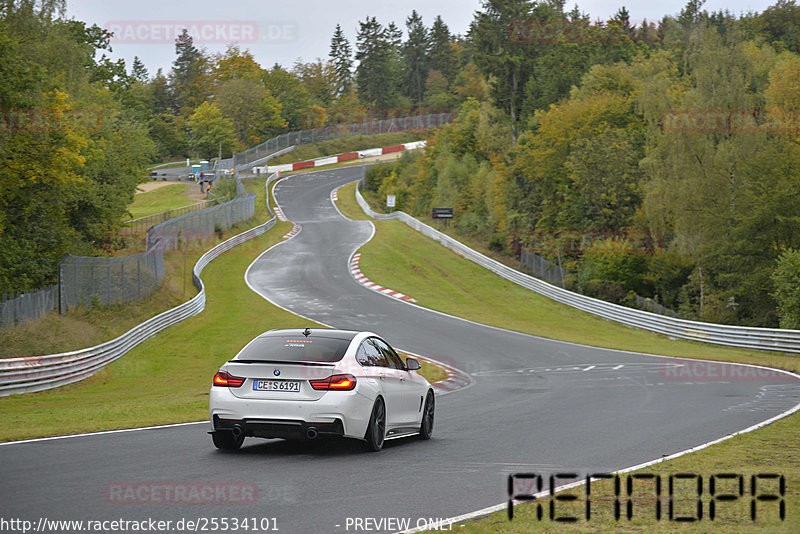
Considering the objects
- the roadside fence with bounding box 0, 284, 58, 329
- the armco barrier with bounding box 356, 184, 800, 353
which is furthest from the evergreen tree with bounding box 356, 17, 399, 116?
the roadside fence with bounding box 0, 284, 58, 329

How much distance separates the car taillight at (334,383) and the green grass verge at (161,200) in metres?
66.1

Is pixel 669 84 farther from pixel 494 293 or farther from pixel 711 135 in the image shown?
pixel 494 293

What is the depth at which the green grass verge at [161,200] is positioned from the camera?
3100 inches

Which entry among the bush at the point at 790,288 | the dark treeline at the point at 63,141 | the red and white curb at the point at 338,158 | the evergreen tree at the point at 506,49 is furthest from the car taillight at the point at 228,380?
the red and white curb at the point at 338,158

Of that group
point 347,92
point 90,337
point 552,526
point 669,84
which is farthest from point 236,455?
point 347,92

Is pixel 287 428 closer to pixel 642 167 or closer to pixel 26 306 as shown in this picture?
pixel 26 306

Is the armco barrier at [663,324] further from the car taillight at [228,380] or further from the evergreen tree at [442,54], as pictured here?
the evergreen tree at [442,54]

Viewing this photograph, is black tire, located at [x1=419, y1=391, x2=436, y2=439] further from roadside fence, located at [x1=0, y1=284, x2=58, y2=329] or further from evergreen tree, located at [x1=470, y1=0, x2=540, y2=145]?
evergreen tree, located at [x1=470, y1=0, x2=540, y2=145]

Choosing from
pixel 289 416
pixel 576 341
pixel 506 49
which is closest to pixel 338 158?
pixel 506 49

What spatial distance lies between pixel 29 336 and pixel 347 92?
161193 mm

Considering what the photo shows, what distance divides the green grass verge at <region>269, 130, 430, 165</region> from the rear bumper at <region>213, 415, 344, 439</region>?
103m

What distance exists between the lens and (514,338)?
3434 centimetres

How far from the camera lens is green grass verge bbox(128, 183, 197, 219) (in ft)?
258

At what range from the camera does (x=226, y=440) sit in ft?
34.7
